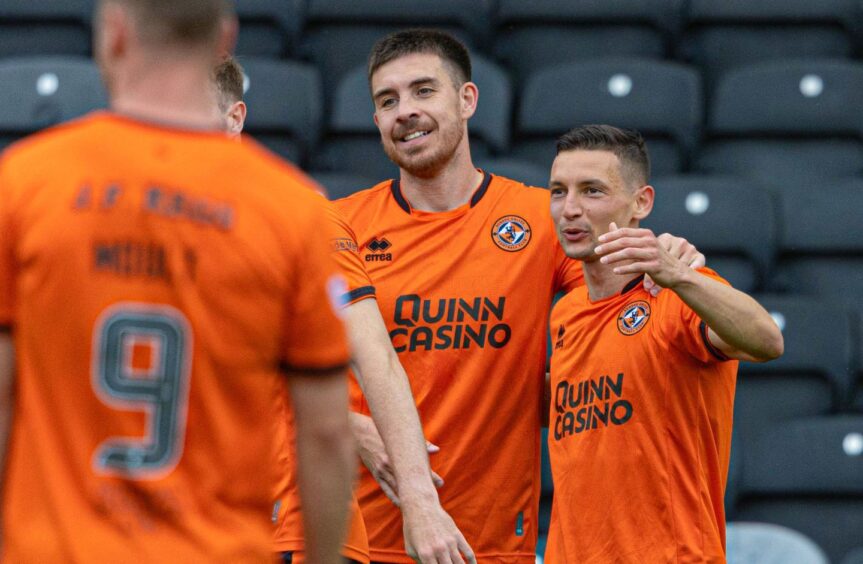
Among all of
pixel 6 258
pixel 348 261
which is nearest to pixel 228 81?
pixel 348 261

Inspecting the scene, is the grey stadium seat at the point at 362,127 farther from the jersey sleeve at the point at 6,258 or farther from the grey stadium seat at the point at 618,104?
the jersey sleeve at the point at 6,258

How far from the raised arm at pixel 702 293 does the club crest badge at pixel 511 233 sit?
2.68ft

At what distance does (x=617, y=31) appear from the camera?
7.29m

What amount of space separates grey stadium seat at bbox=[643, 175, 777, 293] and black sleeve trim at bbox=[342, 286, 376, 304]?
108 inches

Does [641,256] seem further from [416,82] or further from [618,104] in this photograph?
[618,104]

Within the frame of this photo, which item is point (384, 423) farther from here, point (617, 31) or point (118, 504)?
point (617, 31)

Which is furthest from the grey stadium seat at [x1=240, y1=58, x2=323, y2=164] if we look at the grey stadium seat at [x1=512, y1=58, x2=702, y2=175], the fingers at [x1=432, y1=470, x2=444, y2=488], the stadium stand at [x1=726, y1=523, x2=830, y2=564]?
the fingers at [x1=432, y1=470, x2=444, y2=488]

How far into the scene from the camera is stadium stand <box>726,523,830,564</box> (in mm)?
5055

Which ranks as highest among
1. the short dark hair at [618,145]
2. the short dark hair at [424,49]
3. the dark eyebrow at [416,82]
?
the short dark hair at [424,49]

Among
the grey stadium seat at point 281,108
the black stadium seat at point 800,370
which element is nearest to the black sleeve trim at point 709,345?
the black stadium seat at point 800,370

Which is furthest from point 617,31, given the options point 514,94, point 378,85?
point 378,85

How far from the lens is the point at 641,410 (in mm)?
3547

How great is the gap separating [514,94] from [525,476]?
11.8 feet

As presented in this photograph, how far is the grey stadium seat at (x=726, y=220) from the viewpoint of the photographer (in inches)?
239
